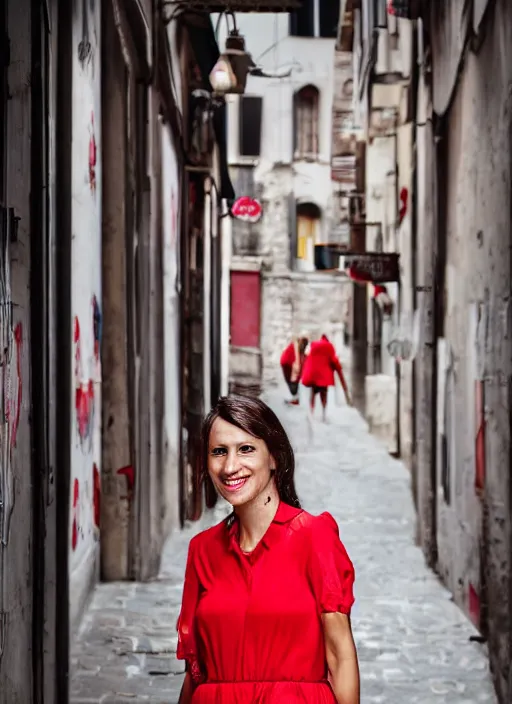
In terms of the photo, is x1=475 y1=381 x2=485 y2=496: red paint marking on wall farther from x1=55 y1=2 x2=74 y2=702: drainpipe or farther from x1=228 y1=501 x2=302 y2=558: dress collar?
x1=228 y1=501 x2=302 y2=558: dress collar

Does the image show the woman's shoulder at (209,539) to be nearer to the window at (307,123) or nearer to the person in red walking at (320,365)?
the person in red walking at (320,365)

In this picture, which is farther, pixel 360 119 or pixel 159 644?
pixel 360 119

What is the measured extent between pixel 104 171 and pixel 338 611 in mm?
5649

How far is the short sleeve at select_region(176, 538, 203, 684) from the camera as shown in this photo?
2.49 meters

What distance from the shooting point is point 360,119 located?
19.2 m

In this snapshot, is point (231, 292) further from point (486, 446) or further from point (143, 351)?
point (486, 446)

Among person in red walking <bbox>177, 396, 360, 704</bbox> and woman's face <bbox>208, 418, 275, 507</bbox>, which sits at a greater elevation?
woman's face <bbox>208, 418, 275, 507</bbox>

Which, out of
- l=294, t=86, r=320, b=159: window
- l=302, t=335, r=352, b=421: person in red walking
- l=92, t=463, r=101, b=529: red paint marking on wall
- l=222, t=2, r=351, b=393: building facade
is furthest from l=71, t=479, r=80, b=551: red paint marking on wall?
l=294, t=86, r=320, b=159: window

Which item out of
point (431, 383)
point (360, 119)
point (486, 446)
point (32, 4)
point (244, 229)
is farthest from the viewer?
point (244, 229)

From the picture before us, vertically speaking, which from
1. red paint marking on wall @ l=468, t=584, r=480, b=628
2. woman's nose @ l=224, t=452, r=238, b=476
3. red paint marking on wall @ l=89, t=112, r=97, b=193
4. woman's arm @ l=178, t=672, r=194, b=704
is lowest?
red paint marking on wall @ l=468, t=584, r=480, b=628

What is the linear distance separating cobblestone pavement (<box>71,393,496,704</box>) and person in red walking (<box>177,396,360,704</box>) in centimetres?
290

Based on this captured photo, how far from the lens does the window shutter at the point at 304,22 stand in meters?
30.2

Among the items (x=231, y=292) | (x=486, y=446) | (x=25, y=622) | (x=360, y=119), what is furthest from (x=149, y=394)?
(x=231, y=292)

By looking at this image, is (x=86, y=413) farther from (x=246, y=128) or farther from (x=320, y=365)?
(x=246, y=128)
